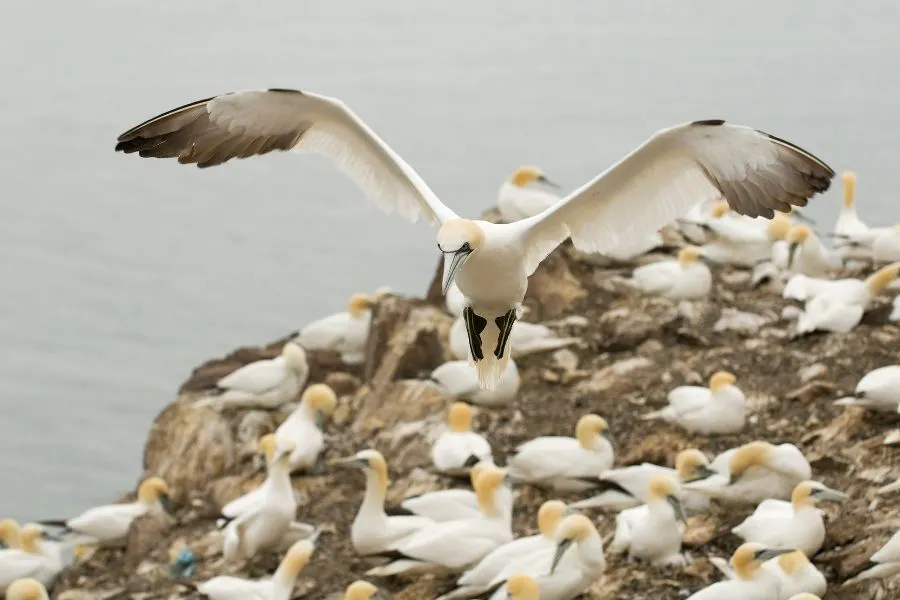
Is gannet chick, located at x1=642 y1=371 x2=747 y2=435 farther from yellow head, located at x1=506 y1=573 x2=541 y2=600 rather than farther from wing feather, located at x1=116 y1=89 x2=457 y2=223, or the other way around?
wing feather, located at x1=116 y1=89 x2=457 y2=223

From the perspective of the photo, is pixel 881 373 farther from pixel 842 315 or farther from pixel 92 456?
pixel 92 456

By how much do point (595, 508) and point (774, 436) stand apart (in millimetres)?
1331

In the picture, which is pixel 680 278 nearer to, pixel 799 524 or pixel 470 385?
pixel 470 385

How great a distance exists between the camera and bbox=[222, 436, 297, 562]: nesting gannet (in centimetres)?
895

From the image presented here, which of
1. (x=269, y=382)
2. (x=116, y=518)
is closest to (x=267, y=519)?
(x=116, y=518)

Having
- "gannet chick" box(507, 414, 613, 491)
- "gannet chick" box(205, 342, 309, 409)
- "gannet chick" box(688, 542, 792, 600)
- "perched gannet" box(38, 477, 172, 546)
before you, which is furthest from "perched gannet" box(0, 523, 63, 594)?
"gannet chick" box(688, 542, 792, 600)

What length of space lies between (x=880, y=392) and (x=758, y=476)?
901mm

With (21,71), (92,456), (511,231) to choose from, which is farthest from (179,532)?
(21,71)

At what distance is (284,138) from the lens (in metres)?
7.16

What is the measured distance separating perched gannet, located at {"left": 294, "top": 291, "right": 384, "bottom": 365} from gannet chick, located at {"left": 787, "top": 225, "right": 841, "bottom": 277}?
3.36 meters

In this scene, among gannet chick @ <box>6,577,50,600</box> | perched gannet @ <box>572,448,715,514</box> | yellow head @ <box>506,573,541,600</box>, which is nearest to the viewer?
yellow head @ <box>506,573,541,600</box>

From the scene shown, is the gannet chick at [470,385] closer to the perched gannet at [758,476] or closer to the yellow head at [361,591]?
the perched gannet at [758,476]

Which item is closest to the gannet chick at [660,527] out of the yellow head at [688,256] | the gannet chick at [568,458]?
the gannet chick at [568,458]

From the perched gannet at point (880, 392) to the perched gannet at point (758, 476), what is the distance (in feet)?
1.71
